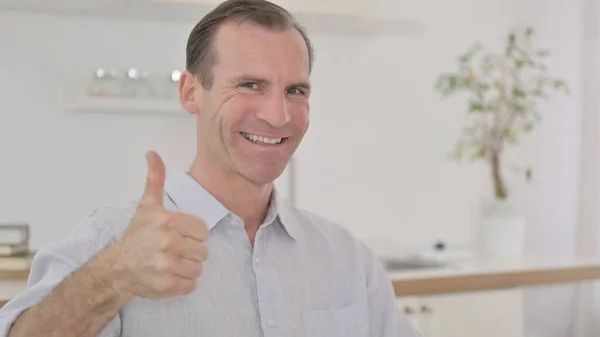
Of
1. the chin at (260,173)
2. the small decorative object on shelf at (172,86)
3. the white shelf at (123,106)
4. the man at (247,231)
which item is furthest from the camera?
the small decorative object on shelf at (172,86)

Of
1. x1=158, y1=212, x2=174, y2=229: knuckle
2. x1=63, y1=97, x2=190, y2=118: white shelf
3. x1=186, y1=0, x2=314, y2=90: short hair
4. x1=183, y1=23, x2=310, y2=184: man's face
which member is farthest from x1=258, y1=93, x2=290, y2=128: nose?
x1=63, y1=97, x2=190, y2=118: white shelf

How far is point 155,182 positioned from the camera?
1004 mm

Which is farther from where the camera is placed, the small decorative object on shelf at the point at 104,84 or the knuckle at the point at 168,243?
the small decorative object on shelf at the point at 104,84

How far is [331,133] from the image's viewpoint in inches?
126

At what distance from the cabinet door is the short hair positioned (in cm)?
125

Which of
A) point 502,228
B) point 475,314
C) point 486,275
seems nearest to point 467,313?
point 475,314

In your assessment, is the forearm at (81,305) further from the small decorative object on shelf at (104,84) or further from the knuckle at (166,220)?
the small decorative object on shelf at (104,84)

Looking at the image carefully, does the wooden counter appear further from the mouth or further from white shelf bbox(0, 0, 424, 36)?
the mouth

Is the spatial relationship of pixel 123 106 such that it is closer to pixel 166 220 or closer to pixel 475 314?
pixel 475 314

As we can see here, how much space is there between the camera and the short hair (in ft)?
4.37

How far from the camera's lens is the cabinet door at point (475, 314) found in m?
2.39

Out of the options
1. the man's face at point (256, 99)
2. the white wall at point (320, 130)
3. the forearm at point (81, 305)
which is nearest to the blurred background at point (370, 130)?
the white wall at point (320, 130)

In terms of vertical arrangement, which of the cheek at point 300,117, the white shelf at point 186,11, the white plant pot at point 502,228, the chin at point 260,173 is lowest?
the white plant pot at point 502,228

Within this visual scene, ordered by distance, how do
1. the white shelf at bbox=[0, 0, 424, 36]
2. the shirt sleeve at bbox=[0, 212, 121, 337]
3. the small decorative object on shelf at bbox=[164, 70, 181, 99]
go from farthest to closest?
the small decorative object on shelf at bbox=[164, 70, 181, 99], the white shelf at bbox=[0, 0, 424, 36], the shirt sleeve at bbox=[0, 212, 121, 337]
